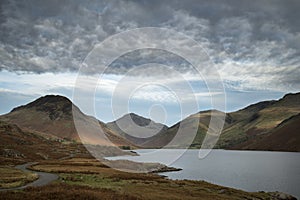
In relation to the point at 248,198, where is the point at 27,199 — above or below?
above

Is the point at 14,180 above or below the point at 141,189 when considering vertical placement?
above

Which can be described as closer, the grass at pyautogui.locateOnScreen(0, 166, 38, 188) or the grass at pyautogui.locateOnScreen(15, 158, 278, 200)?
the grass at pyautogui.locateOnScreen(15, 158, 278, 200)

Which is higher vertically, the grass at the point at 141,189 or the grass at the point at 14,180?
the grass at the point at 14,180

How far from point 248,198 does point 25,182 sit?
3995 cm

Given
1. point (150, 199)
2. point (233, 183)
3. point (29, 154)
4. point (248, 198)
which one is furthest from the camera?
point (29, 154)

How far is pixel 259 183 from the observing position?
8225cm

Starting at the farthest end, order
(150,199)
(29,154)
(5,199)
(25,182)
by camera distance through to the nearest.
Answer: (29,154) → (25,182) → (150,199) → (5,199)

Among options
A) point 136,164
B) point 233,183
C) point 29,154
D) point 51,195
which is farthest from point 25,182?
point 29,154

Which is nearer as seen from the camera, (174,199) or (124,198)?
(124,198)

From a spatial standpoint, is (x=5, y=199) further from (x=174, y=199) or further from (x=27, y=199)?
(x=174, y=199)

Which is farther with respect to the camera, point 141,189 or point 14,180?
point 141,189

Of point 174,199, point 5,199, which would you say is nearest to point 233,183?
point 174,199

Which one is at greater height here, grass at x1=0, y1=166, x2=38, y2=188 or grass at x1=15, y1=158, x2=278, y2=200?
grass at x1=0, y1=166, x2=38, y2=188

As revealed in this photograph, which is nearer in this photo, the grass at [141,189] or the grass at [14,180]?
the grass at [141,189]
